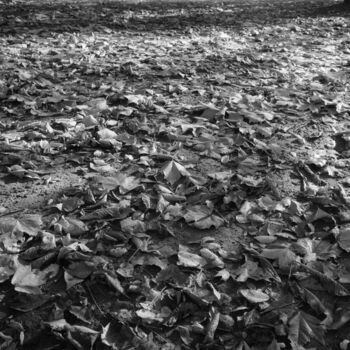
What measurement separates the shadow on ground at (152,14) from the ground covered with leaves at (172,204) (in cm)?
193

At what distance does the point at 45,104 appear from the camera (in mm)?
3996

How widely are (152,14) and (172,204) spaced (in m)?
6.81

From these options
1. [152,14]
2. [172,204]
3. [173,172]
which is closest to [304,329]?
[172,204]

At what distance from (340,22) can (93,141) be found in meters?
6.96

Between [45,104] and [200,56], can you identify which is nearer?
[45,104]

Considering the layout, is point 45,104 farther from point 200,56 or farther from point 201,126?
point 200,56

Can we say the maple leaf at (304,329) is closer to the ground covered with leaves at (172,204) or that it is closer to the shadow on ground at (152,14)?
the ground covered with leaves at (172,204)

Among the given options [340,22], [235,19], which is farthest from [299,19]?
[235,19]

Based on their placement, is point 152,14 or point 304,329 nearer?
point 304,329

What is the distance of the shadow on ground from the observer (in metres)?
7.25

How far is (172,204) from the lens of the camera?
2.64m

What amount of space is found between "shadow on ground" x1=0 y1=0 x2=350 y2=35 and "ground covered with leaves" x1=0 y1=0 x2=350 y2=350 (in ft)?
6.33

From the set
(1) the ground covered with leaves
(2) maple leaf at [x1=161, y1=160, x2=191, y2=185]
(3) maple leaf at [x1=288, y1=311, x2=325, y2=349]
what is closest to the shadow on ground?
(1) the ground covered with leaves

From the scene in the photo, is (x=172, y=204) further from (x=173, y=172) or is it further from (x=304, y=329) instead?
(x=304, y=329)
